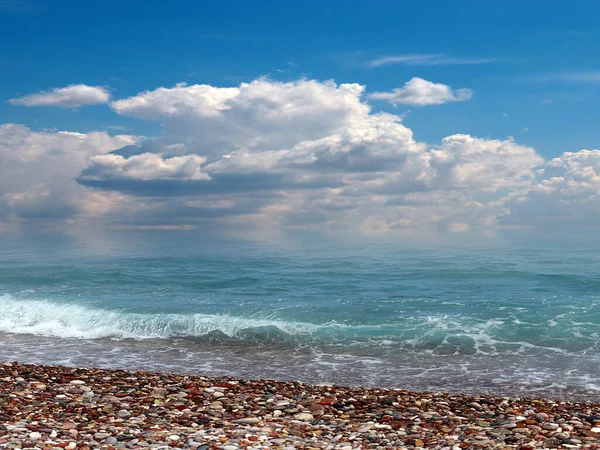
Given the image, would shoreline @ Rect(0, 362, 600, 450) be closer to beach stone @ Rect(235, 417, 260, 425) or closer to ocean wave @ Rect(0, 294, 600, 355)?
beach stone @ Rect(235, 417, 260, 425)

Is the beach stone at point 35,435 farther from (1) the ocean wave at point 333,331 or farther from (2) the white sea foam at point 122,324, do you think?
(2) the white sea foam at point 122,324

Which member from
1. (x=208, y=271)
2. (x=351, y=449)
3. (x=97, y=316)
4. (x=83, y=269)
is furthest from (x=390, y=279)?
(x=351, y=449)

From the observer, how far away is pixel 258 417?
1112cm

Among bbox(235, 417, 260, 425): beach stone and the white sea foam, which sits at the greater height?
the white sea foam

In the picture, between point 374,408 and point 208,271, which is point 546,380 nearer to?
point 374,408

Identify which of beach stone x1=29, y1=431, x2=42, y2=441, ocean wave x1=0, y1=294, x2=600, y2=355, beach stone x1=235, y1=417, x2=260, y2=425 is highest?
ocean wave x1=0, y1=294, x2=600, y2=355

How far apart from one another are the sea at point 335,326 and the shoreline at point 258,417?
3.18 metres

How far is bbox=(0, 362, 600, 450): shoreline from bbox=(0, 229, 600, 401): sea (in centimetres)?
318

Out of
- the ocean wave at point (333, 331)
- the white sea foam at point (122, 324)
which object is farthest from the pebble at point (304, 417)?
the white sea foam at point (122, 324)

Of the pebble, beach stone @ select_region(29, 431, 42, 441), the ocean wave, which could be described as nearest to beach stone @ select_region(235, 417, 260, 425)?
the pebble

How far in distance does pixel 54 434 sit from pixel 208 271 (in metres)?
40.8

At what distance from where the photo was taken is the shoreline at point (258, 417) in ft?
31.1

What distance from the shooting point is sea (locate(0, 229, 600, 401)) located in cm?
1738

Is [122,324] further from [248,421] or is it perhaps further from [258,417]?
[248,421]
